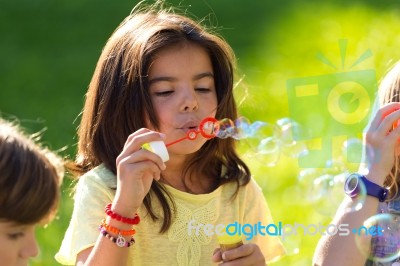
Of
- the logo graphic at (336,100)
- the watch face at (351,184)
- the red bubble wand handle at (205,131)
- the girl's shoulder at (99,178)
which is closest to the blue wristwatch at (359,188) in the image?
the watch face at (351,184)

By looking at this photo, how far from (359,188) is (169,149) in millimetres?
479

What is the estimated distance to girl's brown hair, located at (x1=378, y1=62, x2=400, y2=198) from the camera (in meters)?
2.56

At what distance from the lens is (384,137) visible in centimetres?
241

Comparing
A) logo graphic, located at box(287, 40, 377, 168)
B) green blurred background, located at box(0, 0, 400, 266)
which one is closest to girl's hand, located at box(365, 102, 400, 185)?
logo graphic, located at box(287, 40, 377, 168)

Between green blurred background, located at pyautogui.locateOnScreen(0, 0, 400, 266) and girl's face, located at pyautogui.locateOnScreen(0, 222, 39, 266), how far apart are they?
182 cm

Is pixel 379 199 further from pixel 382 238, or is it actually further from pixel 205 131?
pixel 205 131

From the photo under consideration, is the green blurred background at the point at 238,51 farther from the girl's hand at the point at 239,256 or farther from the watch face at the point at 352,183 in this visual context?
the girl's hand at the point at 239,256

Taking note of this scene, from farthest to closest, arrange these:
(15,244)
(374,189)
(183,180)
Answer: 1. (183,180)
2. (374,189)
3. (15,244)

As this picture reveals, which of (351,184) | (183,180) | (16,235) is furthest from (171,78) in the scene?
(16,235)

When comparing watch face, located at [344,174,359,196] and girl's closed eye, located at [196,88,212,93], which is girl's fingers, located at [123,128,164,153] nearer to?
girl's closed eye, located at [196,88,212,93]

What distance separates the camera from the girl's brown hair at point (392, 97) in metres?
2.56

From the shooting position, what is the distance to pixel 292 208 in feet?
13.5

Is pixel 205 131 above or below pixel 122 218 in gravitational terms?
above

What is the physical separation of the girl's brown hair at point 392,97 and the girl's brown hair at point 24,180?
856mm
